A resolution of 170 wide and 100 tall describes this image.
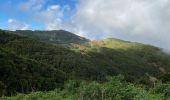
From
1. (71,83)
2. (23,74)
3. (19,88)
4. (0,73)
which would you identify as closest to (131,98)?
(71,83)

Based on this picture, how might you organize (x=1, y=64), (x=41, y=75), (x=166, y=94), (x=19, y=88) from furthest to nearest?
(x=41, y=75) < (x=1, y=64) < (x=19, y=88) < (x=166, y=94)

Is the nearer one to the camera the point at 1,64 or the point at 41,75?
the point at 1,64

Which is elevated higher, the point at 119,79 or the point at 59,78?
the point at 119,79

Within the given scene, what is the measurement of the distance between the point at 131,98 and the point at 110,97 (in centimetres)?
221

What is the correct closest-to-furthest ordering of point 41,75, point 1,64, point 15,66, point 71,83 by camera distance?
point 71,83
point 1,64
point 15,66
point 41,75

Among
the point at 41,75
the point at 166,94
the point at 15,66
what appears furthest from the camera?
the point at 41,75

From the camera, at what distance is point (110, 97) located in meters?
38.5

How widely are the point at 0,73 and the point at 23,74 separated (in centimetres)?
1566

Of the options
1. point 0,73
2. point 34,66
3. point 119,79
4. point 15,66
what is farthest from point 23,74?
point 119,79

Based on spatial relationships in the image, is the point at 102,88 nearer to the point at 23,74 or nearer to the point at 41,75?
the point at 23,74

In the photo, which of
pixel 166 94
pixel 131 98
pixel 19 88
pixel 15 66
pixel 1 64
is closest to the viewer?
pixel 131 98

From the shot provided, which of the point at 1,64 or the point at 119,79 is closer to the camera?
the point at 119,79

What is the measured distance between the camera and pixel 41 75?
18138 centimetres

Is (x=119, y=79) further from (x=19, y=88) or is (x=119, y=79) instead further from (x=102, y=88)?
(x=19, y=88)
